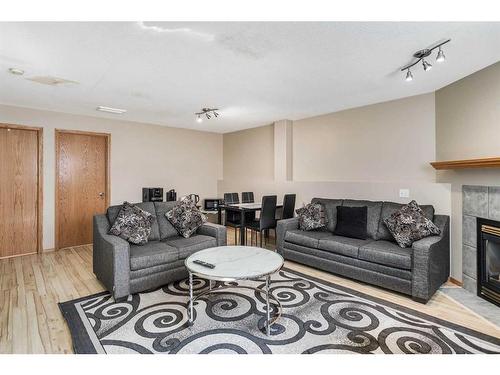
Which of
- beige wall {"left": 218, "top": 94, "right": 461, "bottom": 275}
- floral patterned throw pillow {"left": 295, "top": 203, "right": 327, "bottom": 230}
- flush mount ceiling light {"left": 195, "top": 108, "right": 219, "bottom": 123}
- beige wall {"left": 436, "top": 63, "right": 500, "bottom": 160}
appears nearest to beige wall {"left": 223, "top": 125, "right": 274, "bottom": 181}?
beige wall {"left": 218, "top": 94, "right": 461, "bottom": 275}

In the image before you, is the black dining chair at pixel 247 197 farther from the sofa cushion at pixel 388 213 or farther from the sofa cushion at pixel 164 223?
the sofa cushion at pixel 388 213

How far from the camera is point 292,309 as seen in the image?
2.47 m

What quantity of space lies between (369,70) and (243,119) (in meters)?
2.72

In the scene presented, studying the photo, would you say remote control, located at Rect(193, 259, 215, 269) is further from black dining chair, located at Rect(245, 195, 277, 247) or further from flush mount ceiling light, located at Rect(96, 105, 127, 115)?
flush mount ceiling light, located at Rect(96, 105, 127, 115)

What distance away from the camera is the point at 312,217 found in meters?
3.85

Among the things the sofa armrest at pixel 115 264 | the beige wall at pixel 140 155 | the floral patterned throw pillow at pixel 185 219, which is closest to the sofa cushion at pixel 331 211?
the floral patterned throw pillow at pixel 185 219

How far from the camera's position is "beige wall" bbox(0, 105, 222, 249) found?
171 inches

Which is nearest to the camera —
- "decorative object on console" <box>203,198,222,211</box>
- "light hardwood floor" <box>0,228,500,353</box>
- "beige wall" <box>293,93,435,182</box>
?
"light hardwood floor" <box>0,228,500,353</box>

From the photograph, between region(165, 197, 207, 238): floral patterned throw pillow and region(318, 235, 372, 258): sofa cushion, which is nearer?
region(318, 235, 372, 258): sofa cushion

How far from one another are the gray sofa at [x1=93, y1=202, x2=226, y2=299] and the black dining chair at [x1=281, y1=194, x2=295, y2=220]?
1461mm

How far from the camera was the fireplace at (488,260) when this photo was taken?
8.59 ft

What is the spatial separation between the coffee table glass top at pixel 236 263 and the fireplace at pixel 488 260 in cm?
216
